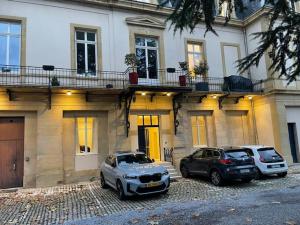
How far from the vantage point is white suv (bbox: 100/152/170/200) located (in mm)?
9703

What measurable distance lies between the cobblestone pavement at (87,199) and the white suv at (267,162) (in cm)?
39

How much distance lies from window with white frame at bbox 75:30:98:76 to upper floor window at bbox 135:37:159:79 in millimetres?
2494

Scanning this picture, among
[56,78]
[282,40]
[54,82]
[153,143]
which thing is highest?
[56,78]

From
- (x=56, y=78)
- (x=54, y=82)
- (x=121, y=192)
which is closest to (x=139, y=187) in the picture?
(x=121, y=192)

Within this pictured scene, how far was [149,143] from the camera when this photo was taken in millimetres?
16391

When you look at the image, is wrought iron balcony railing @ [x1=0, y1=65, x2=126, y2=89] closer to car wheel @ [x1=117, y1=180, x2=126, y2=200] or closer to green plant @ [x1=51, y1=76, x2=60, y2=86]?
green plant @ [x1=51, y1=76, x2=60, y2=86]

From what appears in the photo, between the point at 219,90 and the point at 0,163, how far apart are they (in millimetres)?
12593

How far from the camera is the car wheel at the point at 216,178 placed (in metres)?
11.6

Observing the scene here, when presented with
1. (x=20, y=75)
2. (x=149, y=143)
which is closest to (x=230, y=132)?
(x=149, y=143)

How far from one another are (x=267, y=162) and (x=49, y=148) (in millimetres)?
10074

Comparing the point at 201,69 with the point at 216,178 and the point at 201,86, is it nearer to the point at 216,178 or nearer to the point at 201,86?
the point at 201,86

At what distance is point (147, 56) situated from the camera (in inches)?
656

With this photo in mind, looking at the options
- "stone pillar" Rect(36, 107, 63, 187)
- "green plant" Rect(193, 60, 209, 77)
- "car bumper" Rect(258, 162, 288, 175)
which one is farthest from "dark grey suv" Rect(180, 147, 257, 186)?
"stone pillar" Rect(36, 107, 63, 187)

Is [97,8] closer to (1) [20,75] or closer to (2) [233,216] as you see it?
(1) [20,75]
